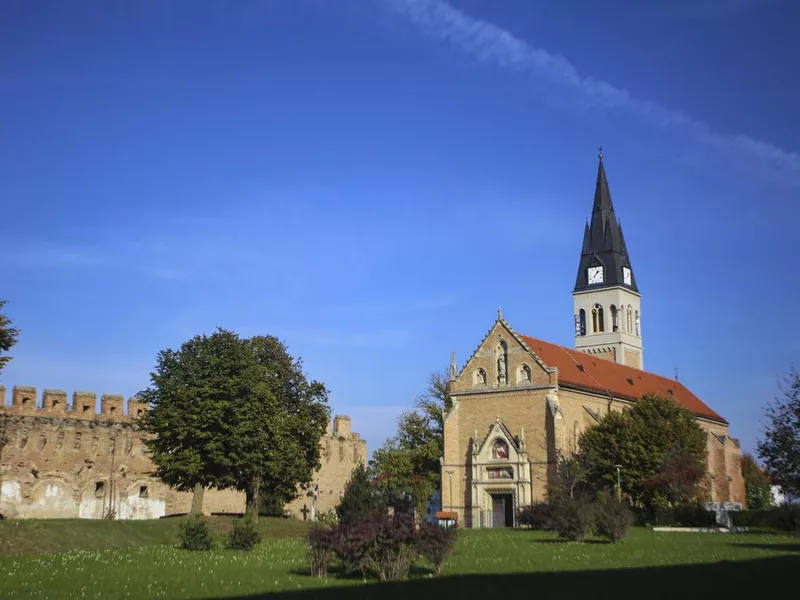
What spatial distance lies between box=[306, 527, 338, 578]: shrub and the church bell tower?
7377 cm

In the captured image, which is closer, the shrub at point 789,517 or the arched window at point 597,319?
the shrub at point 789,517

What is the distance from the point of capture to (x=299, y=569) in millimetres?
23453

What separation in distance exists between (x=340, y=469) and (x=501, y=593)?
51507 millimetres

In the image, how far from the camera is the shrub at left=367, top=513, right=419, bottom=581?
68.1 feet

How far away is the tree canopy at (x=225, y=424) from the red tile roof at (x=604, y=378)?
18.6 meters

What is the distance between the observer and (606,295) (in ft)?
306

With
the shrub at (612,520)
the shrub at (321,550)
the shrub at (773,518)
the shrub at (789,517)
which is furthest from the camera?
the shrub at (773,518)

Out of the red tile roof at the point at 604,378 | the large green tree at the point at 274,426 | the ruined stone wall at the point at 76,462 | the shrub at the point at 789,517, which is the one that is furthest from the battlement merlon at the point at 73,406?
the shrub at the point at 789,517

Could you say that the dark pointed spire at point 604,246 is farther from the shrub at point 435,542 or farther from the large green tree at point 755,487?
the shrub at point 435,542

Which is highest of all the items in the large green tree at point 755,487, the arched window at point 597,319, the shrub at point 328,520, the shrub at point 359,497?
the arched window at point 597,319

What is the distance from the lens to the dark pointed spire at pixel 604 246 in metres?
93.8

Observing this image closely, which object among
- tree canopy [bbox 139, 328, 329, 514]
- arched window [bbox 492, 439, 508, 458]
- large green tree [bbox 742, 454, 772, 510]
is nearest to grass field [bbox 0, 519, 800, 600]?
tree canopy [bbox 139, 328, 329, 514]

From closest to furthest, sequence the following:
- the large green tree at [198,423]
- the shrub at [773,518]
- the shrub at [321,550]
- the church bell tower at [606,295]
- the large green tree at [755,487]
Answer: the shrub at [321,550] < the shrub at [773,518] < the large green tree at [198,423] < the large green tree at [755,487] < the church bell tower at [606,295]

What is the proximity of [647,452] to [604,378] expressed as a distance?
47.1 ft
